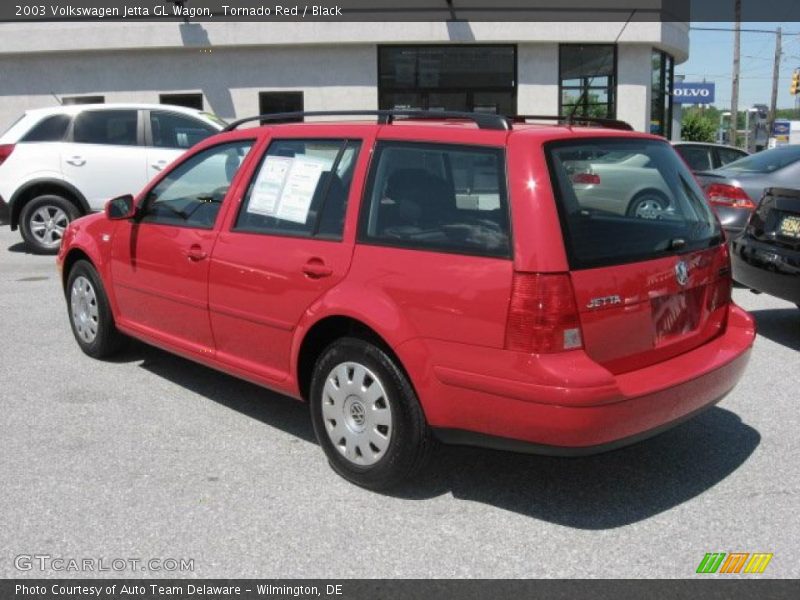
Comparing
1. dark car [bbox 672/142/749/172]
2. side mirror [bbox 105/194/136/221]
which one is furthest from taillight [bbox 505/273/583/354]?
dark car [bbox 672/142/749/172]

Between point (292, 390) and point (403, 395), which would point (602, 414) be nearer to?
point (403, 395)

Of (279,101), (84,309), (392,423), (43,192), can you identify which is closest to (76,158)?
(43,192)

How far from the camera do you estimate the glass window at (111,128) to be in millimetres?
10828

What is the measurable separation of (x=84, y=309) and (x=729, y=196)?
630 cm

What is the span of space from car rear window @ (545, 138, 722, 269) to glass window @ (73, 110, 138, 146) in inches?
322

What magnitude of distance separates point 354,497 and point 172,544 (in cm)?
84

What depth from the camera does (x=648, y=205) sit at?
4023 mm

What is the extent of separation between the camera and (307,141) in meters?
4.27

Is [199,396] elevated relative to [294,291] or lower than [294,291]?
lower

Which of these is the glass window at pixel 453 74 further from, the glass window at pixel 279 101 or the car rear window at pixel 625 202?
the car rear window at pixel 625 202

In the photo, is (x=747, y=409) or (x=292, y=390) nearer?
(x=292, y=390)

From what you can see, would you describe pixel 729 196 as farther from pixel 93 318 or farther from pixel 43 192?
pixel 43 192

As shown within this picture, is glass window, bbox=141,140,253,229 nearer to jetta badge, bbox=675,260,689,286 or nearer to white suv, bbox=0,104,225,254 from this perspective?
jetta badge, bbox=675,260,689,286
